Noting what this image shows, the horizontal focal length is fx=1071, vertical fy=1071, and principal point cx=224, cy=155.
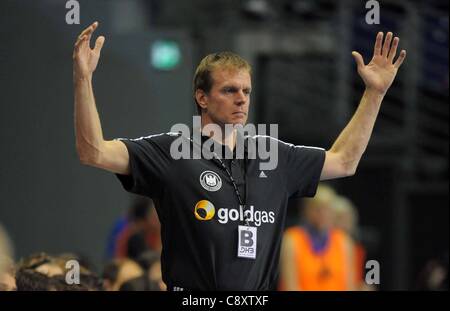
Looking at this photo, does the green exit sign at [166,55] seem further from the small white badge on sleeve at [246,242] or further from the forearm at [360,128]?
the small white badge on sleeve at [246,242]

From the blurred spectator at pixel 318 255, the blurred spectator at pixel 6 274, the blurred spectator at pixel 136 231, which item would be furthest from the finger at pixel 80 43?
the blurred spectator at pixel 318 255

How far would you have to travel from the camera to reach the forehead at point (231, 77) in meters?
4.48

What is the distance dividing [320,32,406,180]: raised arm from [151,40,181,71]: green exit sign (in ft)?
16.1

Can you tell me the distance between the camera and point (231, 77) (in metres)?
4.49

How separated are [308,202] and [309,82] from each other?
2.94m

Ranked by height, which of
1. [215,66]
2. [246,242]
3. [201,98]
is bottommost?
[246,242]

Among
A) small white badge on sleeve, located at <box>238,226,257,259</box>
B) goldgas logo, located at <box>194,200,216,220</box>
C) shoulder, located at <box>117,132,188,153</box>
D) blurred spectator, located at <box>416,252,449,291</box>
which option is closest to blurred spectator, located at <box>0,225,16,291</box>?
shoulder, located at <box>117,132,188,153</box>

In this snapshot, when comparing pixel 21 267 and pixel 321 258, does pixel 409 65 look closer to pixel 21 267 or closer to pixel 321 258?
pixel 321 258

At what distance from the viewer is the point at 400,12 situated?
35.6ft

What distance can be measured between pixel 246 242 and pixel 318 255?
15.4ft

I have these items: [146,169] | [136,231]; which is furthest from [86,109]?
[136,231]

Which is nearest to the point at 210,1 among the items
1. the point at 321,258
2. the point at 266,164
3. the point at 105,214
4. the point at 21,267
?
the point at 105,214

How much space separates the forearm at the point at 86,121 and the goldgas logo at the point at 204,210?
0.47 m

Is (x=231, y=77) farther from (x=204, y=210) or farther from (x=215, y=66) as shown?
(x=204, y=210)
